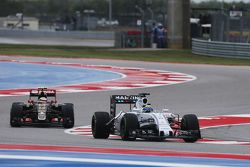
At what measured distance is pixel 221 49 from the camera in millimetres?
42719

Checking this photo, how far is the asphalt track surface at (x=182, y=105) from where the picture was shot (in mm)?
11508

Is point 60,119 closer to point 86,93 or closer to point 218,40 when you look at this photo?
point 86,93

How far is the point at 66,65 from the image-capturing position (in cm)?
3466

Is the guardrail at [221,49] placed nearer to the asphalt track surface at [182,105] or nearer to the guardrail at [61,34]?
the asphalt track surface at [182,105]

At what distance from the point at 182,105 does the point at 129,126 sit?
6.98 meters

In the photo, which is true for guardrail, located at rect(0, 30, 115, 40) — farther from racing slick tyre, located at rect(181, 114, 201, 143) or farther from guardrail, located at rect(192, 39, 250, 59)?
racing slick tyre, located at rect(181, 114, 201, 143)

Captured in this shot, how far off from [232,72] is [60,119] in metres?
17.5

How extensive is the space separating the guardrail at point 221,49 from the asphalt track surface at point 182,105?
20.7 ft

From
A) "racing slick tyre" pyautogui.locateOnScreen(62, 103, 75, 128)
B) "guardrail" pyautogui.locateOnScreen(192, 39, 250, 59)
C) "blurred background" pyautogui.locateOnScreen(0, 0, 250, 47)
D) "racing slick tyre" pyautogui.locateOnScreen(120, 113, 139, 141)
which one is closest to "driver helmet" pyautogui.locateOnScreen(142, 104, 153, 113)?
"racing slick tyre" pyautogui.locateOnScreen(120, 113, 139, 141)

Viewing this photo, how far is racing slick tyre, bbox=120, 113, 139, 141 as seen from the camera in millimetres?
12164

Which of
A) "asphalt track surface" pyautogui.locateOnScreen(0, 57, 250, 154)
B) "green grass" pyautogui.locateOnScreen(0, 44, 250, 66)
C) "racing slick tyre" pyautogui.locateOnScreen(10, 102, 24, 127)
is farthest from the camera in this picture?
"green grass" pyautogui.locateOnScreen(0, 44, 250, 66)

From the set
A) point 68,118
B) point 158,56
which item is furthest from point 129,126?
point 158,56

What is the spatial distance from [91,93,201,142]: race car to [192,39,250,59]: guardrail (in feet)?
92.4

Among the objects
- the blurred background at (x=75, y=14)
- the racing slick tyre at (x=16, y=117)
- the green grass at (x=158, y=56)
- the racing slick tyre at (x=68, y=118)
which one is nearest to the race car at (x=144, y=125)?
the racing slick tyre at (x=68, y=118)
